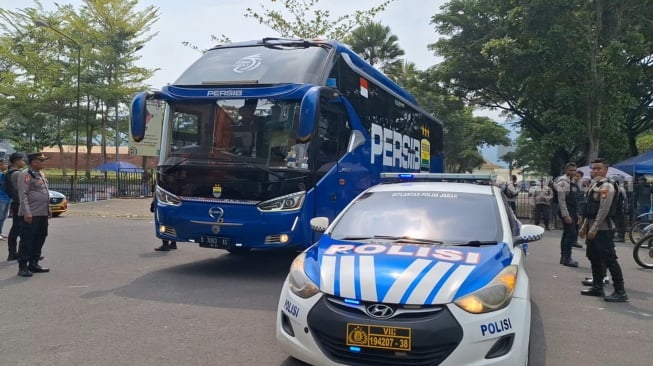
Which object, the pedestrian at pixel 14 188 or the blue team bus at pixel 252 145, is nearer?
the blue team bus at pixel 252 145

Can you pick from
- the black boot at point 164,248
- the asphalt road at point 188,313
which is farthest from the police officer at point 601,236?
the black boot at point 164,248

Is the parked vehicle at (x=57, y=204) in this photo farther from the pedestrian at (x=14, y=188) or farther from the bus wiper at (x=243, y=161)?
the bus wiper at (x=243, y=161)

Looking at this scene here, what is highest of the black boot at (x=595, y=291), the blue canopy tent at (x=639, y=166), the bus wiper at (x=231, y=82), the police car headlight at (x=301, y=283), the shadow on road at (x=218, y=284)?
the bus wiper at (x=231, y=82)

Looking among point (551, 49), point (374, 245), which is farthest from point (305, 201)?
point (551, 49)

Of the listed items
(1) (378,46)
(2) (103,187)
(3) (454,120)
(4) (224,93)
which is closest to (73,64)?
(2) (103,187)

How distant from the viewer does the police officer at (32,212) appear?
27.0ft

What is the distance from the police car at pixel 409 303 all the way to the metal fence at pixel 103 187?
24.5m

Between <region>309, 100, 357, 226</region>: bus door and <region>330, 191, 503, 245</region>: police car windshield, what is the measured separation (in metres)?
2.45

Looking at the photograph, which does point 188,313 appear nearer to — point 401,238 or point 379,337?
point 401,238

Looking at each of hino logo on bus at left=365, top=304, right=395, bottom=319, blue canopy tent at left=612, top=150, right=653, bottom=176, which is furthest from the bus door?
blue canopy tent at left=612, top=150, right=653, bottom=176

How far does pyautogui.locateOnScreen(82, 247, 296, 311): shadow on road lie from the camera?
6883mm

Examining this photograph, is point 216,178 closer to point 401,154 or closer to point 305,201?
point 305,201

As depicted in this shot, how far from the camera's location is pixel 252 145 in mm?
7977

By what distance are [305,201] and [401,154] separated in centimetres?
490
